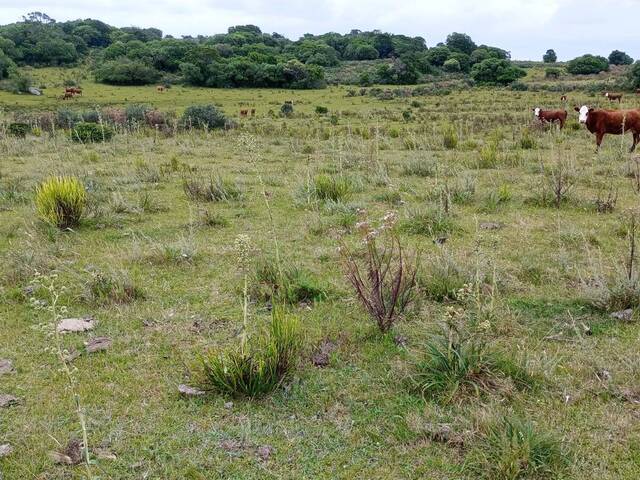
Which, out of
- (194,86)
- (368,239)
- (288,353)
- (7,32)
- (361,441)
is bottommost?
(361,441)

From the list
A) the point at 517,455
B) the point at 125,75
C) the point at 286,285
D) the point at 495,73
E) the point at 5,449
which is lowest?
the point at 5,449

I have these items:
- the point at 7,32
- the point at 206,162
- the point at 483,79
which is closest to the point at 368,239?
the point at 206,162

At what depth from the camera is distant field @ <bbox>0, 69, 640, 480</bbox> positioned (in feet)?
9.64

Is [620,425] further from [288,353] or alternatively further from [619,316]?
[288,353]

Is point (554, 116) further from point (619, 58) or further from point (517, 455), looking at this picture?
point (619, 58)

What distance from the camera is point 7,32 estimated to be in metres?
67.4

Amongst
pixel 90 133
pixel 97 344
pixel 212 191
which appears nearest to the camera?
pixel 97 344

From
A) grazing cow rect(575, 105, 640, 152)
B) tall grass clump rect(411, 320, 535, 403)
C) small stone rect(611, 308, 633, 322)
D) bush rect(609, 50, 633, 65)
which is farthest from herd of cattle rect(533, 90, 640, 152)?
bush rect(609, 50, 633, 65)

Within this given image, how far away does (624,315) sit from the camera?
4281 mm

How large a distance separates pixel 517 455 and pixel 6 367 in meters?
3.29

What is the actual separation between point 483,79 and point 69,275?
177ft

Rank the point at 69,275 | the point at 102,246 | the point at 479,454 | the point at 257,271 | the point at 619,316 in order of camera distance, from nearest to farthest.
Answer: the point at 479,454
the point at 619,316
the point at 257,271
the point at 69,275
the point at 102,246

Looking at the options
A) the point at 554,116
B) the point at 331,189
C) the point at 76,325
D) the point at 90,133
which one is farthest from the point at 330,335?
the point at 554,116

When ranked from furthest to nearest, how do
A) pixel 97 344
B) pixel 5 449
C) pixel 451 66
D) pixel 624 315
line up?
pixel 451 66, pixel 624 315, pixel 97 344, pixel 5 449
